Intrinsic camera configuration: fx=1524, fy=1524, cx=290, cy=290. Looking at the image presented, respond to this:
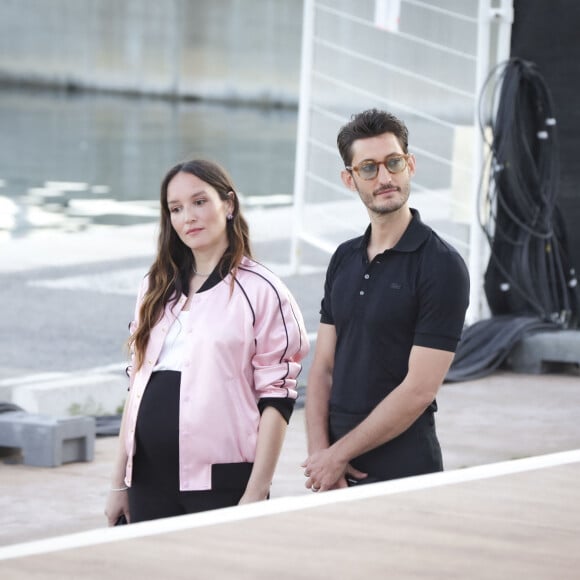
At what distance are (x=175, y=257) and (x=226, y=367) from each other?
33cm

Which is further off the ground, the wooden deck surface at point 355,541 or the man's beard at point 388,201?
the man's beard at point 388,201

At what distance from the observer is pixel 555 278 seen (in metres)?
8.08

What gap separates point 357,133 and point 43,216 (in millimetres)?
12341

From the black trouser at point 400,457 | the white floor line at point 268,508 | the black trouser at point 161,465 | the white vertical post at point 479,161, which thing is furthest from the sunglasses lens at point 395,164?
the white vertical post at point 479,161

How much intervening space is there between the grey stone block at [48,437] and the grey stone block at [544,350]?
281 centimetres

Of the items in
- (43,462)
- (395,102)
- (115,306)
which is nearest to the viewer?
(43,462)

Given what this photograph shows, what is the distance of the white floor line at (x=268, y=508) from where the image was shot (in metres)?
1.80

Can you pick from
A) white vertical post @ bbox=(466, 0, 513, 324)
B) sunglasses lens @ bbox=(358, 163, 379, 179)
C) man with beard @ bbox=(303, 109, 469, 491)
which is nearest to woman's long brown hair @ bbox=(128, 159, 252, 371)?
man with beard @ bbox=(303, 109, 469, 491)

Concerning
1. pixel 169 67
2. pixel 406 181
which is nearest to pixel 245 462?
pixel 406 181

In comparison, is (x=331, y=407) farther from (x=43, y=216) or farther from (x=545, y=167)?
(x=43, y=216)

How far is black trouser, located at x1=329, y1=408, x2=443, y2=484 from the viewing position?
10.2 feet

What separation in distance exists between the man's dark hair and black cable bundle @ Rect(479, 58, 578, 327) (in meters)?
4.93

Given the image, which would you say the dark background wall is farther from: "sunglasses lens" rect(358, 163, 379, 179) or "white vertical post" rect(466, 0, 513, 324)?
"sunglasses lens" rect(358, 163, 379, 179)

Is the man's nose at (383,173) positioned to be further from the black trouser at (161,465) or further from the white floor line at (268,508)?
the white floor line at (268,508)
